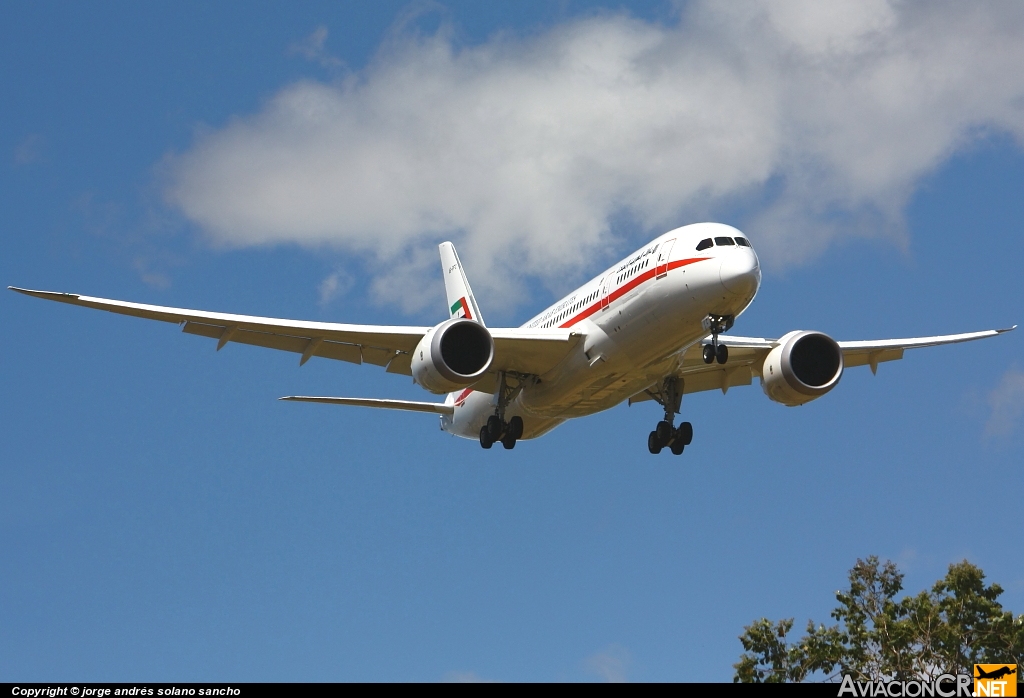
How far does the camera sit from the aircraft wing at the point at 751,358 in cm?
3738

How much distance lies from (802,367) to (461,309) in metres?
13.8

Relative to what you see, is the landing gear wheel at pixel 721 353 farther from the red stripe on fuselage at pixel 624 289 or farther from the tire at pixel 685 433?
the tire at pixel 685 433

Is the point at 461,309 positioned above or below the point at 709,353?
above

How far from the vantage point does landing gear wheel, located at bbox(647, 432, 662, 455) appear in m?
37.8

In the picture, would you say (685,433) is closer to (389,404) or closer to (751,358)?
(751,358)

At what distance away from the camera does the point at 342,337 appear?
35438 millimetres

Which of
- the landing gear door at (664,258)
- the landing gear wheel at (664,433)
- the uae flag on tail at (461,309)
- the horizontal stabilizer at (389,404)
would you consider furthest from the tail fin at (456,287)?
the landing gear door at (664,258)

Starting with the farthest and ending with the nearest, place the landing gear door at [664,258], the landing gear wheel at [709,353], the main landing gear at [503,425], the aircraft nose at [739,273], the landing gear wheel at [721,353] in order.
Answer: the main landing gear at [503,425] → the landing gear wheel at [721,353] → the landing gear wheel at [709,353] → the landing gear door at [664,258] → the aircraft nose at [739,273]

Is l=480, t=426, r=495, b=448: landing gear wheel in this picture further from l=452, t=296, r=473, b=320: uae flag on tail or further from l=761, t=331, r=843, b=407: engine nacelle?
l=452, t=296, r=473, b=320: uae flag on tail

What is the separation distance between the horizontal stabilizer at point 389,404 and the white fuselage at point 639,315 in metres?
3.66

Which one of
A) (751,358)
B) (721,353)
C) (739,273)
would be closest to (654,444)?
(751,358)

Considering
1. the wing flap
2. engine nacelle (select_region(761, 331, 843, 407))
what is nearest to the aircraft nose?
the wing flap

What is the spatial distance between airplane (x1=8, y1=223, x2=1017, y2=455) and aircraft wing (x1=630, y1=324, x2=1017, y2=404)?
2.2 inches

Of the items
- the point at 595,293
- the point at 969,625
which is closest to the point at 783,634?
the point at 969,625
